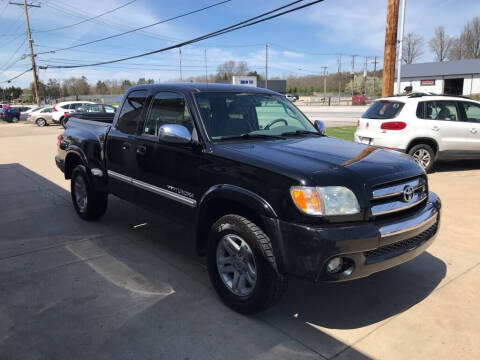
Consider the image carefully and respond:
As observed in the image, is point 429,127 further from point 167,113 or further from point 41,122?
point 41,122

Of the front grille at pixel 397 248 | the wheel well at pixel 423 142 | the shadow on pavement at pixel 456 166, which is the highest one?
the wheel well at pixel 423 142

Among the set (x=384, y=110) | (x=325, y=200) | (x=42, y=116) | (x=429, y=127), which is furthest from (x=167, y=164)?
(x=42, y=116)

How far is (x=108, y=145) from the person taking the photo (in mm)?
4945

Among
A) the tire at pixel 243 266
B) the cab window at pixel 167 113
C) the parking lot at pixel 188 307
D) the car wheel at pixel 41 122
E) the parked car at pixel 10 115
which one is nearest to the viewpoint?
the parking lot at pixel 188 307

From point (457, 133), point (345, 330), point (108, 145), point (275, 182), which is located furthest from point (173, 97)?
point (457, 133)

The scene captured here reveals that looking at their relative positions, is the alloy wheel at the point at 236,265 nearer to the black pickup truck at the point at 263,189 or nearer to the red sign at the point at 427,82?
the black pickup truck at the point at 263,189

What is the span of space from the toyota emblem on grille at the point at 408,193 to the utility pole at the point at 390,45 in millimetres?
8855

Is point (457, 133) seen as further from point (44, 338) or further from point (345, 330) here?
point (44, 338)

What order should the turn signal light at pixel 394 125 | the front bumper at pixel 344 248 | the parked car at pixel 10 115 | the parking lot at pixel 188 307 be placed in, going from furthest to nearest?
the parked car at pixel 10 115 < the turn signal light at pixel 394 125 < the parking lot at pixel 188 307 < the front bumper at pixel 344 248

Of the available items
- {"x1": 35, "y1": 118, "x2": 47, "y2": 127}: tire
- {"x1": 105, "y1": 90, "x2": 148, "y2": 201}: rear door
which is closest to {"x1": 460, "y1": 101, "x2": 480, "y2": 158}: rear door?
{"x1": 105, "y1": 90, "x2": 148, "y2": 201}: rear door

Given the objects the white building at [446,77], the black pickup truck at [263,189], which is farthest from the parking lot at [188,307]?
the white building at [446,77]

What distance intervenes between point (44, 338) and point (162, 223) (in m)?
2.83

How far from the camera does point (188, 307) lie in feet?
11.1

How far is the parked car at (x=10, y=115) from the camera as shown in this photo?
36.5 metres
